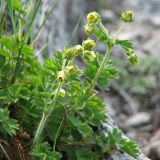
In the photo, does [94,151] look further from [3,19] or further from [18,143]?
[3,19]

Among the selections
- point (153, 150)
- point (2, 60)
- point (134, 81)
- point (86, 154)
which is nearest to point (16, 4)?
point (2, 60)

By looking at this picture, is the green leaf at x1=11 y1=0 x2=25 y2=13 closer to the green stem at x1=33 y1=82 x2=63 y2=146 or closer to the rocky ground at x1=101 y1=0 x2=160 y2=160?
the green stem at x1=33 y1=82 x2=63 y2=146

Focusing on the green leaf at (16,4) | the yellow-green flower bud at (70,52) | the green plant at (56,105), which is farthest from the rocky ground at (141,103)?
the yellow-green flower bud at (70,52)

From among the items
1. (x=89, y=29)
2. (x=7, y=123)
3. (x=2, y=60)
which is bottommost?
(x=7, y=123)

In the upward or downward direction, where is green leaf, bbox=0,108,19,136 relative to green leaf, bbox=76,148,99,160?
upward

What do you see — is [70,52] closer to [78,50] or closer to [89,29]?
[78,50]

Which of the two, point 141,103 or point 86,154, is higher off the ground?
point 86,154

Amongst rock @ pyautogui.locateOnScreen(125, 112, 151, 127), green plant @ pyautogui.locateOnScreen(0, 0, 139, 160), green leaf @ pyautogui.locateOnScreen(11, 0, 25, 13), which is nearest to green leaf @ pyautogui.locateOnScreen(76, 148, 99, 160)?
green plant @ pyautogui.locateOnScreen(0, 0, 139, 160)
